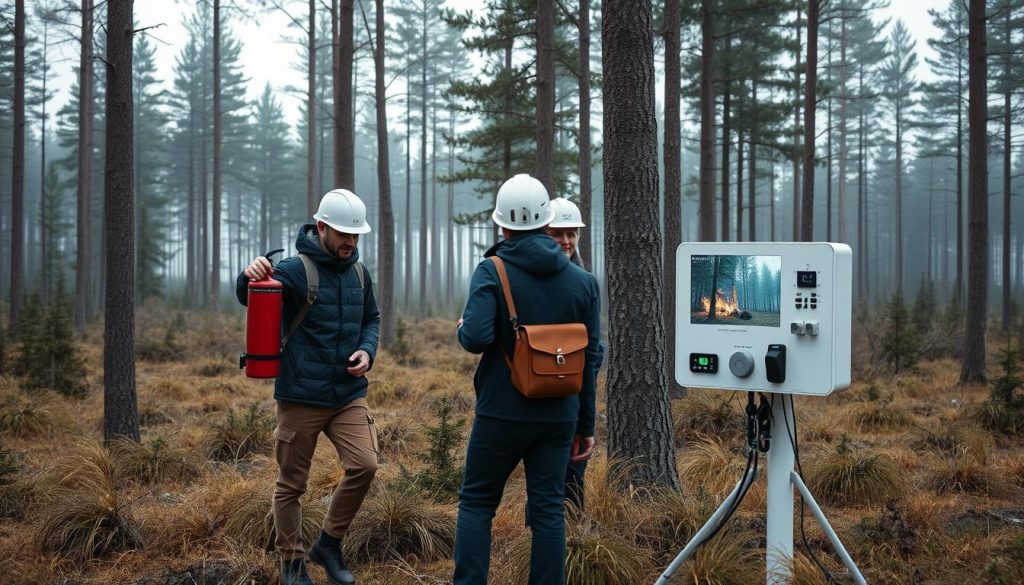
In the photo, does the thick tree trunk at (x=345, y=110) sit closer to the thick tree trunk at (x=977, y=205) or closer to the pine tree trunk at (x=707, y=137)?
the pine tree trunk at (x=707, y=137)

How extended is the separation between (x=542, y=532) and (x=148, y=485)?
4583 mm

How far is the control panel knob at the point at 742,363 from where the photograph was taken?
376cm

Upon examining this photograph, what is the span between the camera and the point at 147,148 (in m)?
47.0

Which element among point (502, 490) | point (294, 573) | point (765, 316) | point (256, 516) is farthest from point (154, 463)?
point (765, 316)

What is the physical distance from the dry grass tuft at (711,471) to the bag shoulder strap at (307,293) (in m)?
3.20

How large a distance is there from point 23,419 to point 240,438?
2700 mm

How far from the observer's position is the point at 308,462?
176 inches

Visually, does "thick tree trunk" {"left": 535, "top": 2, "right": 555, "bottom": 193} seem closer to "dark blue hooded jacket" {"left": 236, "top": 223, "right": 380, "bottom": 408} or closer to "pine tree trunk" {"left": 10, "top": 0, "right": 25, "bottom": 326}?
"dark blue hooded jacket" {"left": 236, "top": 223, "right": 380, "bottom": 408}

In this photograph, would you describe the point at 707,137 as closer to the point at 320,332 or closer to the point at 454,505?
the point at 454,505

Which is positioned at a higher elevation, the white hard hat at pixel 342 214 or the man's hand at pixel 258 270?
the white hard hat at pixel 342 214

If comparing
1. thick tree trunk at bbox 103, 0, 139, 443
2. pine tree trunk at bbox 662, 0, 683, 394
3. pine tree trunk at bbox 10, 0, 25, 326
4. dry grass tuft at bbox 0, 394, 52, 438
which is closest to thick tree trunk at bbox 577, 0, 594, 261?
pine tree trunk at bbox 662, 0, 683, 394

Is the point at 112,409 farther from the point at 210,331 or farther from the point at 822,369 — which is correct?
the point at 210,331

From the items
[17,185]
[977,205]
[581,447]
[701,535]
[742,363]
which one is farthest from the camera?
[17,185]

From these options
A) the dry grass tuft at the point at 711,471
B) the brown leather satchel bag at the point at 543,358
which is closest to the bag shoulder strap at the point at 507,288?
the brown leather satchel bag at the point at 543,358
